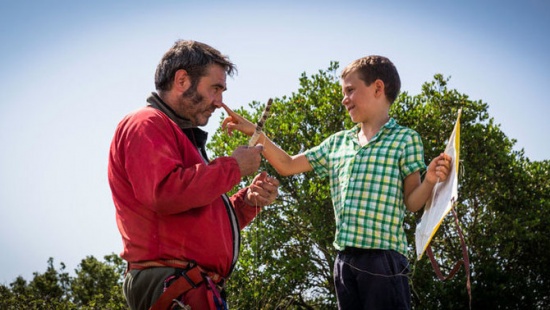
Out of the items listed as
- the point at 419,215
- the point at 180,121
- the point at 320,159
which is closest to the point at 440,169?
the point at 320,159

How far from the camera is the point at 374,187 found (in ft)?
9.88

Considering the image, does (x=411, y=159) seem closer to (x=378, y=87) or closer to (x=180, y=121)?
(x=378, y=87)

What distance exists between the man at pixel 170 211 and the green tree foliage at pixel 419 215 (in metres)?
4.21

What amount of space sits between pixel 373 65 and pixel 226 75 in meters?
0.89

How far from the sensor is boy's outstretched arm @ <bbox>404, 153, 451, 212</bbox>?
285cm

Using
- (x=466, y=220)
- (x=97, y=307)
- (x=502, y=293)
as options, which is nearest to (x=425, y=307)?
(x=502, y=293)

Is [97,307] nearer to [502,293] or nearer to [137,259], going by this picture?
[502,293]

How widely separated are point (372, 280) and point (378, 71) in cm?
116

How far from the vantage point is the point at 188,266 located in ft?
7.72

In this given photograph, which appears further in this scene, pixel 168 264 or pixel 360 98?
pixel 360 98

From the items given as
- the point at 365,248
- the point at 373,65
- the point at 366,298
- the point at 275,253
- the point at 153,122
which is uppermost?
the point at 275,253

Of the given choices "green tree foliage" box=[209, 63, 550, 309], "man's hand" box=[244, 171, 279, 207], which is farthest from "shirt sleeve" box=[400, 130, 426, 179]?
"green tree foliage" box=[209, 63, 550, 309]

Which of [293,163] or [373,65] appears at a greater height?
[373,65]

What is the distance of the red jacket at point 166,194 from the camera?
226cm
